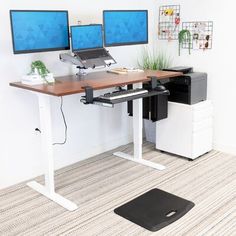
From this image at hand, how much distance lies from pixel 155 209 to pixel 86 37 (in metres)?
1.56

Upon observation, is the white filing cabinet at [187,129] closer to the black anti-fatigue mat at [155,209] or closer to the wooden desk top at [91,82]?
the wooden desk top at [91,82]

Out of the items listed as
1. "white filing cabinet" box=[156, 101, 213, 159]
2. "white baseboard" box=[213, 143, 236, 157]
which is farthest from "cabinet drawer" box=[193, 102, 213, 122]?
"white baseboard" box=[213, 143, 236, 157]

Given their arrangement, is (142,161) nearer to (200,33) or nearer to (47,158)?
(47,158)

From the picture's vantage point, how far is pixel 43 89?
2520mm

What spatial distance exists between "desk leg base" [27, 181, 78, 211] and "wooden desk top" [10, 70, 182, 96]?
899 mm

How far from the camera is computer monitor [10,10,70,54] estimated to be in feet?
8.50

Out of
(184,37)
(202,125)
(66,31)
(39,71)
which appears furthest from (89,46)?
(202,125)

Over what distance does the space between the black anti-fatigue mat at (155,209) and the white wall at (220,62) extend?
1197 millimetres

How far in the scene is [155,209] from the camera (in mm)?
2637

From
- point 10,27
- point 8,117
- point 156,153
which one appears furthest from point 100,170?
point 10,27

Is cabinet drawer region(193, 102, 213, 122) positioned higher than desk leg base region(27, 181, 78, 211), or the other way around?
cabinet drawer region(193, 102, 213, 122)

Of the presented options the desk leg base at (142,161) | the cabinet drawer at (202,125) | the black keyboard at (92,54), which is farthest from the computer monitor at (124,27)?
the desk leg base at (142,161)

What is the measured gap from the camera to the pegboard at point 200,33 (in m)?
3.58

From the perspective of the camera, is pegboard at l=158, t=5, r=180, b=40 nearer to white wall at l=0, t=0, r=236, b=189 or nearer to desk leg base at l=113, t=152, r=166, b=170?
white wall at l=0, t=0, r=236, b=189
